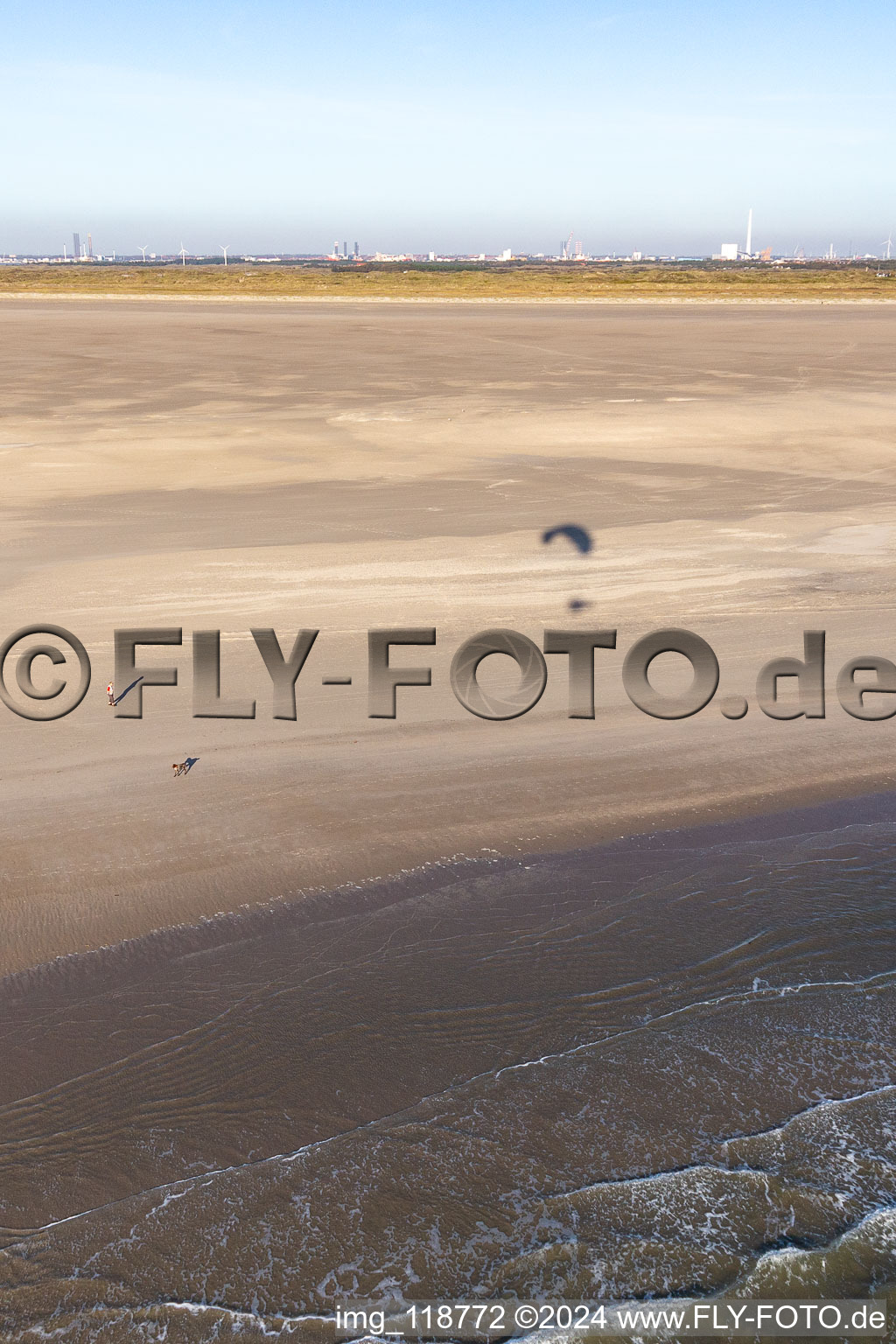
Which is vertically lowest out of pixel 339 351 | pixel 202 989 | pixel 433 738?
pixel 202 989

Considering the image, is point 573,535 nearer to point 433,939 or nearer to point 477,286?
point 433,939

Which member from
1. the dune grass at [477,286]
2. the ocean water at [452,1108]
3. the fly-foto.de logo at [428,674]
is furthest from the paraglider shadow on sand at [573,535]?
the dune grass at [477,286]

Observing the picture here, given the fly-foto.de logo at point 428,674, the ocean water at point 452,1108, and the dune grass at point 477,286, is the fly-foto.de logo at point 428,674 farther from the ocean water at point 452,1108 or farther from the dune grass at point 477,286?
the dune grass at point 477,286

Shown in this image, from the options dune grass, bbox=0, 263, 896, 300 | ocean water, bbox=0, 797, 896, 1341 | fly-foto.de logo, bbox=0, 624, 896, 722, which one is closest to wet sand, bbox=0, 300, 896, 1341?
ocean water, bbox=0, 797, 896, 1341

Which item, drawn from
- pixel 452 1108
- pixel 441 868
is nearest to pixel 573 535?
pixel 441 868

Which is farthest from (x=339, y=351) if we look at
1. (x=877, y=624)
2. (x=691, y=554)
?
(x=877, y=624)

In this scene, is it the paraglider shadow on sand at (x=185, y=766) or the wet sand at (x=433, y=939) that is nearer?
the wet sand at (x=433, y=939)

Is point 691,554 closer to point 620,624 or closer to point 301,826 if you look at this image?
point 620,624
